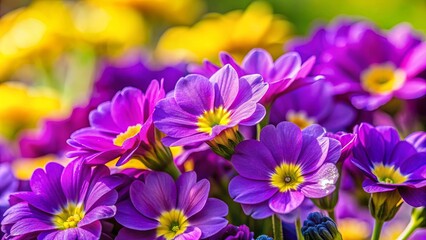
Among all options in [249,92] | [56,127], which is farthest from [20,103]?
[249,92]

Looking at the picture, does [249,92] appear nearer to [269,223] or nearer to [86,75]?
[269,223]

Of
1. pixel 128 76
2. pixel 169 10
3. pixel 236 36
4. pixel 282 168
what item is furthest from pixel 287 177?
pixel 169 10

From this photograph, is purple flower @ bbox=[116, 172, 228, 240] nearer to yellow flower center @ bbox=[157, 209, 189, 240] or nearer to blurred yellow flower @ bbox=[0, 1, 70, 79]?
yellow flower center @ bbox=[157, 209, 189, 240]

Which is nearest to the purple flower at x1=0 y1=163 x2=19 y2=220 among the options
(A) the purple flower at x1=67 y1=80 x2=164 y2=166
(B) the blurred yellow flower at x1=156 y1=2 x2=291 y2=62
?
(A) the purple flower at x1=67 y1=80 x2=164 y2=166

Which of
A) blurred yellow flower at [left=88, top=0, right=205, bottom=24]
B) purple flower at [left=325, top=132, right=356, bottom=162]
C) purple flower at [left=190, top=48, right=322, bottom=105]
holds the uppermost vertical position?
blurred yellow flower at [left=88, top=0, right=205, bottom=24]

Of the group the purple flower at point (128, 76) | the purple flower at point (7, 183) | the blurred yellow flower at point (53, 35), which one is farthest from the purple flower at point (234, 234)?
the blurred yellow flower at point (53, 35)

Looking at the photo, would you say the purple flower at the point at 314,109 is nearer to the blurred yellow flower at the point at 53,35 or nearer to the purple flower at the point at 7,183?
the purple flower at the point at 7,183
